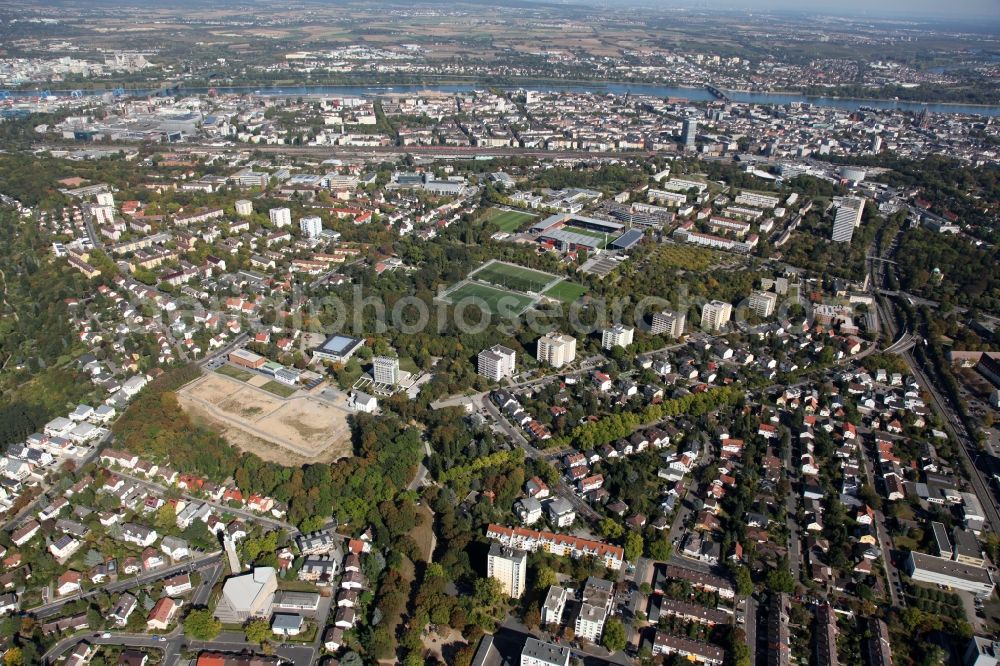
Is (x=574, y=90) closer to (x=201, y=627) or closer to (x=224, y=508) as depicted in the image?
(x=224, y=508)

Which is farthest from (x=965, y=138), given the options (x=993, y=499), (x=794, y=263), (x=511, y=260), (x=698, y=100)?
(x=993, y=499)

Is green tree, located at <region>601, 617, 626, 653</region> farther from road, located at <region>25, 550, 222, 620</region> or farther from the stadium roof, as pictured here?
the stadium roof

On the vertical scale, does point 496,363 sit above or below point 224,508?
above

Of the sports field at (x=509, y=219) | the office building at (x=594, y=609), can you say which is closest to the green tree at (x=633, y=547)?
the office building at (x=594, y=609)

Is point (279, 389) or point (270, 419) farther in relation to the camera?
point (279, 389)

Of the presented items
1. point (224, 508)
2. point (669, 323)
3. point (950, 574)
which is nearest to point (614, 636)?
point (950, 574)

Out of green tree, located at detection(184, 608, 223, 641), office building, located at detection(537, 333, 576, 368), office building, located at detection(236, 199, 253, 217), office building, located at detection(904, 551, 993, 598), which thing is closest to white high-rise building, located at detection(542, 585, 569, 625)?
green tree, located at detection(184, 608, 223, 641)
